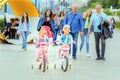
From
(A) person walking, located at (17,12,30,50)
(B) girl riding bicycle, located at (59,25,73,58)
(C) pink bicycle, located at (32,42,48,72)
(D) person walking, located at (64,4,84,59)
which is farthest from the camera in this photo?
(A) person walking, located at (17,12,30,50)

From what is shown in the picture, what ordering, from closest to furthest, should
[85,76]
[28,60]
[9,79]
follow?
[9,79] < [85,76] < [28,60]

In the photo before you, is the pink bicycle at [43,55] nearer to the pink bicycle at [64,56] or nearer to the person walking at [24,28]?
the pink bicycle at [64,56]

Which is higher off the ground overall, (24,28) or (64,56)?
(24,28)

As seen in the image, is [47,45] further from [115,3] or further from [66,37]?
[115,3]

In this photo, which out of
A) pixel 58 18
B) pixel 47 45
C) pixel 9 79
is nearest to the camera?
pixel 9 79

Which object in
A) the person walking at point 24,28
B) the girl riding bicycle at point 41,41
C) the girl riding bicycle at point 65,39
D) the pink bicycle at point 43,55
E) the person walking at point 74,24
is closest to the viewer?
the pink bicycle at point 43,55

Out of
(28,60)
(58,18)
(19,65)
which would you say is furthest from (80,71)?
(58,18)

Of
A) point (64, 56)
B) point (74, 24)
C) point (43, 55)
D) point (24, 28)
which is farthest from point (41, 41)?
point (24, 28)

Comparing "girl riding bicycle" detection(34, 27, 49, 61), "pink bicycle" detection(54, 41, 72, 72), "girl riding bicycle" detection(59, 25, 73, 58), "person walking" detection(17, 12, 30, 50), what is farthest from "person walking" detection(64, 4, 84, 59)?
"person walking" detection(17, 12, 30, 50)

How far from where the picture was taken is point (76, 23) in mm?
17312

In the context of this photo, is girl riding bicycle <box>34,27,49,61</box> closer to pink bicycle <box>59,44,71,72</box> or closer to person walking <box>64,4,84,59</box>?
pink bicycle <box>59,44,71,72</box>

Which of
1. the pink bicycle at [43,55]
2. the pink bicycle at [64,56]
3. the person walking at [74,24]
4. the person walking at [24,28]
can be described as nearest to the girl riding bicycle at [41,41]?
the pink bicycle at [43,55]

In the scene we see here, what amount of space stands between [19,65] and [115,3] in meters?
117

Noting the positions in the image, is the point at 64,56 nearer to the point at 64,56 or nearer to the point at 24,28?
the point at 64,56
